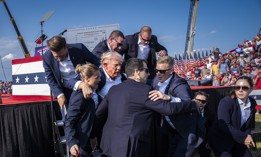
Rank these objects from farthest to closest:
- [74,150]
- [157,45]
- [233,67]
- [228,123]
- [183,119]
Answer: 1. [233,67]
2. [157,45]
3. [228,123]
4. [183,119]
5. [74,150]

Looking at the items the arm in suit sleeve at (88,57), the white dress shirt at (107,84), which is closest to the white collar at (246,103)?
the white dress shirt at (107,84)

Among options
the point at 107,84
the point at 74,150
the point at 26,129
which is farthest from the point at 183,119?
the point at 26,129

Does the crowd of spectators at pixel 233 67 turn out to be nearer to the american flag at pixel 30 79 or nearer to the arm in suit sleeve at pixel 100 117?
the american flag at pixel 30 79

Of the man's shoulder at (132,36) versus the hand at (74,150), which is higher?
the man's shoulder at (132,36)

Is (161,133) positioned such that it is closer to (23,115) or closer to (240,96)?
(240,96)

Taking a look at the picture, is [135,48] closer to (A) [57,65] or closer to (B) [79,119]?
(A) [57,65]

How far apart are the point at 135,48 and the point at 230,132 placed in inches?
78.7

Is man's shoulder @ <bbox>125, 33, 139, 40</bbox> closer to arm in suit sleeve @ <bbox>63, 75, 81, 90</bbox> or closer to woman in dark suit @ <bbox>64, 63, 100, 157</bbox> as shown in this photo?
arm in suit sleeve @ <bbox>63, 75, 81, 90</bbox>

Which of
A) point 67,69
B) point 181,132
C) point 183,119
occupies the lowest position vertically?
point 181,132

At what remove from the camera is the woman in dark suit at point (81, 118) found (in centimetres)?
272

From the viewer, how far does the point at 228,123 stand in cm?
365

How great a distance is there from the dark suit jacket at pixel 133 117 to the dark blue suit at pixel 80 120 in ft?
0.83

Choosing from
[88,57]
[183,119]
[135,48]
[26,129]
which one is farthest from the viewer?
[135,48]

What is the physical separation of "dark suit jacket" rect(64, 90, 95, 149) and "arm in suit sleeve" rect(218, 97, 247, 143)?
5.69 ft
